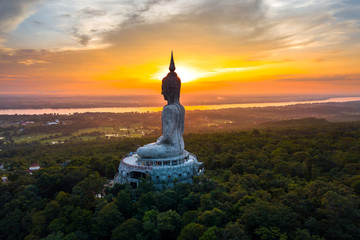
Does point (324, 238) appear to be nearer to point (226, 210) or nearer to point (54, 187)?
point (226, 210)

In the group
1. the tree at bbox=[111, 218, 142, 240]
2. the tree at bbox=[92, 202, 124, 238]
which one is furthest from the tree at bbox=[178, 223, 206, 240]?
the tree at bbox=[92, 202, 124, 238]

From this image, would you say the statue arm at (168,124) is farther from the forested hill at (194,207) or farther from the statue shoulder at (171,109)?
the forested hill at (194,207)

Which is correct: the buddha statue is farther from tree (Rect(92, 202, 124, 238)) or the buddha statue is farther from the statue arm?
tree (Rect(92, 202, 124, 238))

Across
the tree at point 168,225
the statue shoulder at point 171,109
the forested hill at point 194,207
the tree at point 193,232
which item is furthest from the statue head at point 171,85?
the tree at point 193,232

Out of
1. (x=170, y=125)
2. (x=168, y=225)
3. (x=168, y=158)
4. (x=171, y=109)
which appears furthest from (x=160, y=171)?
(x=168, y=225)

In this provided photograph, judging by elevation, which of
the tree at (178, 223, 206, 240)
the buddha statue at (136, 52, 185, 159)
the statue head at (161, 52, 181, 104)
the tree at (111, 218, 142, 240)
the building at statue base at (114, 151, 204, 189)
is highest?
the statue head at (161, 52, 181, 104)

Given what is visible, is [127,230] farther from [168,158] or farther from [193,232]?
[168,158]
